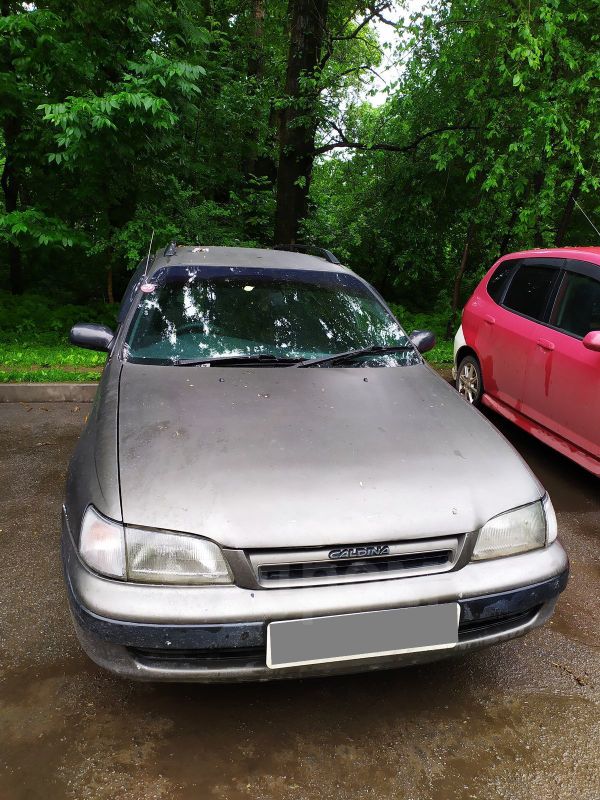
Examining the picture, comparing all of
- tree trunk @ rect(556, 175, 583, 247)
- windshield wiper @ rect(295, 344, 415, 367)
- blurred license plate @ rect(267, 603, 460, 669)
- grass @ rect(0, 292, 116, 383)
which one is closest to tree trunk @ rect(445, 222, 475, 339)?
tree trunk @ rect(556, 175, 583, 247)

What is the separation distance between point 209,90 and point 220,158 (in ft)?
4.57

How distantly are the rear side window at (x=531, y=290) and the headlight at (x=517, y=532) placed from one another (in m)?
2.91

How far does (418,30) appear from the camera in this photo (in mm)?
9211

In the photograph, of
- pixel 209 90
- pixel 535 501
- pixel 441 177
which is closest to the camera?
pixel 535 501

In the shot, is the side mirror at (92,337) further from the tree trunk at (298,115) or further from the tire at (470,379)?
the tree trunk at (298,115)

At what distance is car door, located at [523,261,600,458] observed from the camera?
13.0 feet

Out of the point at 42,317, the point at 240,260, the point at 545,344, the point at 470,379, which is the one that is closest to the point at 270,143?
the point at 42,317

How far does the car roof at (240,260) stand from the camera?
11.2 feet

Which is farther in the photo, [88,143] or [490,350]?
[88,143]

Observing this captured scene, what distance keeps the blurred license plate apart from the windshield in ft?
4.56

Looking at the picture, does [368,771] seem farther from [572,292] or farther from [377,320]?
[572,292]

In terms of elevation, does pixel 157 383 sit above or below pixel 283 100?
below

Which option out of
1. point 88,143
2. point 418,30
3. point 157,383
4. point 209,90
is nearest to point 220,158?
point 209,90

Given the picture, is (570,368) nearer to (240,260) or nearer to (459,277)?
(240,260)
